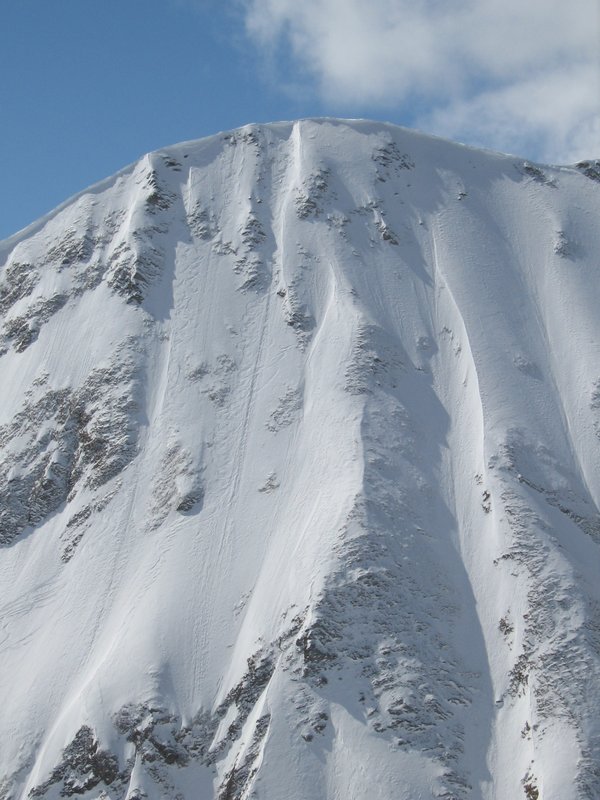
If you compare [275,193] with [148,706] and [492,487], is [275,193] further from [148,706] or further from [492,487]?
[148,706]

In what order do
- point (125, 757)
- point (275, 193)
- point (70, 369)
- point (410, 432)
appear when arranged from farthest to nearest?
point (275, 193) → point (70, 369) → point (410, 432) → point (125, 757)

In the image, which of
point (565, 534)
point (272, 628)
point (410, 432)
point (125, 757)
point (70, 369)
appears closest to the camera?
point (125, 757)

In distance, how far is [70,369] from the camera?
65.6 m

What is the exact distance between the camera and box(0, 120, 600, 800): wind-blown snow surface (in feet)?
146

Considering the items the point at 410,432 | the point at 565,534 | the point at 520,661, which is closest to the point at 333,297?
the point at 410,432

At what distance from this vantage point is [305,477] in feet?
181

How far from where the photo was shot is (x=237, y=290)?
6869cm

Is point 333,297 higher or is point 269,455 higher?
point 333,297

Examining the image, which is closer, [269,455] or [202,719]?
[202,719]

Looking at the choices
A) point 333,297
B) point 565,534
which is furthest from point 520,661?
point 333,297

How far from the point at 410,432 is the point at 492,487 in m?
6.63

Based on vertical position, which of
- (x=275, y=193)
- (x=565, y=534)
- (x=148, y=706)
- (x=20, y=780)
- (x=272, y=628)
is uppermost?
(x=275, y=193)

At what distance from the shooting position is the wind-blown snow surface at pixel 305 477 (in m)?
44.4

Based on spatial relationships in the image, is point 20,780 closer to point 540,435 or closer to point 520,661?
point 520,661
